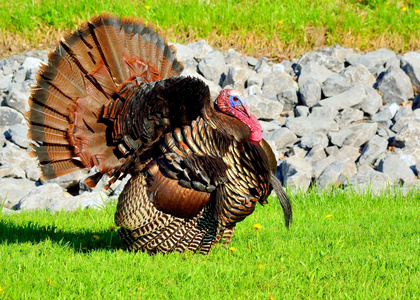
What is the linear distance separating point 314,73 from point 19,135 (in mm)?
4239

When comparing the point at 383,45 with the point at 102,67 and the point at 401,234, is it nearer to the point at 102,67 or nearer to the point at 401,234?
the point at 401,234

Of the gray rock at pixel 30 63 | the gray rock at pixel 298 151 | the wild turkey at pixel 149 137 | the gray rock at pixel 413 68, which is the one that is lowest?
the gray rock at pixel 298 151

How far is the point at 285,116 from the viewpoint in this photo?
8.00m

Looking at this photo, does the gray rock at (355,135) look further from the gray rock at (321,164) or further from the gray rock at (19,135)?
the gray rock at (19,135)

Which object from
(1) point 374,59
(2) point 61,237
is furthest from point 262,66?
(2) point 61,237

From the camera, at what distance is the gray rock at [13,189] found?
656 cm

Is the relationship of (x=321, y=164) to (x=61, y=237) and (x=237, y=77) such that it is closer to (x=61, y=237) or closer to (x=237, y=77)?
(x=237, y=77)

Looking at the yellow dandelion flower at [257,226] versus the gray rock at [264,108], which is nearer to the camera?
the yellow dandelion flower at [257,226]

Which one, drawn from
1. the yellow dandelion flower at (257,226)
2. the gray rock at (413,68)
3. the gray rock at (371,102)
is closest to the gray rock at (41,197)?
the yellow dandelion flower at (257,226)

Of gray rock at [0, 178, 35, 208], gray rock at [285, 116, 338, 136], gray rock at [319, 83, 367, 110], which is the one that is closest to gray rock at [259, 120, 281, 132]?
gray rock at [285, 116, 338, 136]

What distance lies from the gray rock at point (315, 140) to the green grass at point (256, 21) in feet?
8.03

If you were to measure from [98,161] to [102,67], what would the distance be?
2.52 feet

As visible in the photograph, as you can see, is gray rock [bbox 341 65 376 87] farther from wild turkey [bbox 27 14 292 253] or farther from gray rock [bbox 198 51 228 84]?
wild turkey [bbox 27 14 292 253]

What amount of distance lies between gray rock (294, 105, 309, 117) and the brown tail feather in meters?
3.65
